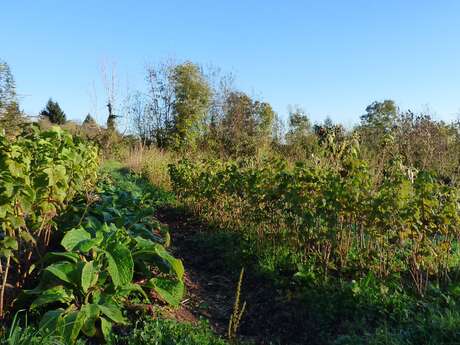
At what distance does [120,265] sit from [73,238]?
1.48 feet

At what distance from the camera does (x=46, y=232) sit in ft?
12.9

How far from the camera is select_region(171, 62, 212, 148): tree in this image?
71.7ft

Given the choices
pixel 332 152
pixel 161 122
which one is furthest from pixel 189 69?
pixel 332 152

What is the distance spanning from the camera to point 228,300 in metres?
4.78

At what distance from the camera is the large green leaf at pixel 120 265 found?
3228 millimetres

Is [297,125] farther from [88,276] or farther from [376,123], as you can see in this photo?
[88,276]

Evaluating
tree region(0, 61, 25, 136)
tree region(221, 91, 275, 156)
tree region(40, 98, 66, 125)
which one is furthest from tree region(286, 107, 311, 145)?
tree region(40, 98, 66, 125)

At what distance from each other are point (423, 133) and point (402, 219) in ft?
23.9

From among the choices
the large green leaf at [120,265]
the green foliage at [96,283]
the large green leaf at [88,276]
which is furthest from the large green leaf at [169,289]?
the large green leaf at [88,276]

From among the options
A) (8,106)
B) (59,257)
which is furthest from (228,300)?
(8,106)

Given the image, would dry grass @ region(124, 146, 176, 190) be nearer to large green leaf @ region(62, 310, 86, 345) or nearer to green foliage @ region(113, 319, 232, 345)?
green foliage @ region(113, 319, 232, 345)

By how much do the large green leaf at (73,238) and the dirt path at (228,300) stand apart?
94cm

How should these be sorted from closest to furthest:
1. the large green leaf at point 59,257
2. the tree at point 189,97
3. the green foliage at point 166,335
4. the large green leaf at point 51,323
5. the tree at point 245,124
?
the large green leaf at point 51,323
the green foliage at point 166,335
the large green leaf at point 59,257
the tree at point 245,124
the tree at point 189,97

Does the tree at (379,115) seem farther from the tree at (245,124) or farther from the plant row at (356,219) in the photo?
the plant row at (356,219)
